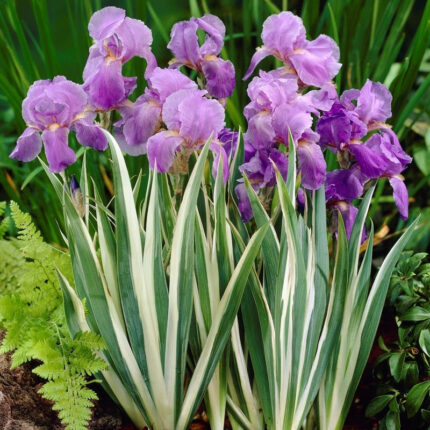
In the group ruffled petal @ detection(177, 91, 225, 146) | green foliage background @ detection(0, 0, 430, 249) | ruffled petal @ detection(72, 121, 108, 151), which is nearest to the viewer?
ruffled petal @ detection(177, 91, 225, 146)

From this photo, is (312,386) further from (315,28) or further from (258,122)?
(315,28)

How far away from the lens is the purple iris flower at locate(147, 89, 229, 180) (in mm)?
1168

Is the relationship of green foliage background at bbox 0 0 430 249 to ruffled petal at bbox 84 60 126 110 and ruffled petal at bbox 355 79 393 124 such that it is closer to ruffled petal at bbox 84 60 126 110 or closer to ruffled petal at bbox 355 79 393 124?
ruffled petal at bbox 355 79 393 124

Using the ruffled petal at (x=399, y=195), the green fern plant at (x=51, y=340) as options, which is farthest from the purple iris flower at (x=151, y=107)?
the ruffled petal at (x=399, y=195)

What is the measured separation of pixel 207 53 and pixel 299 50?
0.19 metres

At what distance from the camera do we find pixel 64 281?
1.28 metres

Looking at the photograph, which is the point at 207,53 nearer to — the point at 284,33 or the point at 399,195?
the point at 284,33

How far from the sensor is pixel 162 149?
1.17 meters

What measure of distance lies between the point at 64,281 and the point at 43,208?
912 mm

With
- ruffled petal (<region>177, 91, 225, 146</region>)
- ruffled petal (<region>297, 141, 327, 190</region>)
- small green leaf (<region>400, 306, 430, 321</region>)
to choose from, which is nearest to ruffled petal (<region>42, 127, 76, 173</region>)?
ruffled petal (<region>177, 91, 225, 146</region>)

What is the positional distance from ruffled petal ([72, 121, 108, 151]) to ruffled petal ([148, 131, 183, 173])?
148 millimetres

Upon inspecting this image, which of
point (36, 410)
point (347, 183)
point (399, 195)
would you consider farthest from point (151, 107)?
point (36, 410)

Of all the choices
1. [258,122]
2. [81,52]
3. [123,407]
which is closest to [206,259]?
[258,122]

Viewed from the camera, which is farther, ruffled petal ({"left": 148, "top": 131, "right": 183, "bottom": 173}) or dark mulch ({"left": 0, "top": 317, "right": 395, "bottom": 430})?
dark mulch ({"left": 0, "top": 317, "right": 395, "bottom": 430})
